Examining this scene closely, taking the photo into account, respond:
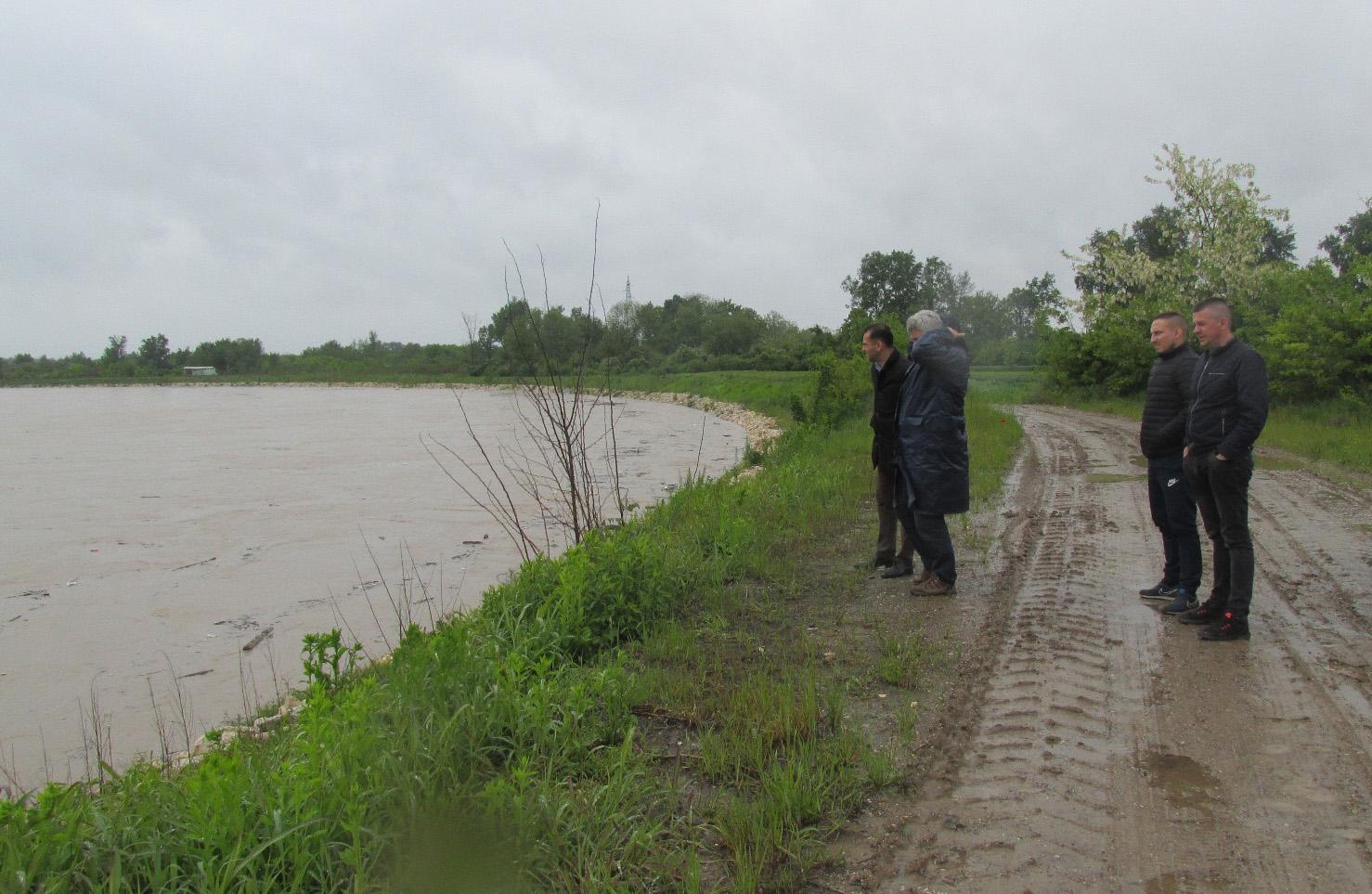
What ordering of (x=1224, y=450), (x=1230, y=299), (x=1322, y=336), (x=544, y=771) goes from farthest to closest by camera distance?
1. (x=1230, y=299)
2. (x=1322, y=336)
3. (x=1224, y=450)
4. (x=544, y=771)

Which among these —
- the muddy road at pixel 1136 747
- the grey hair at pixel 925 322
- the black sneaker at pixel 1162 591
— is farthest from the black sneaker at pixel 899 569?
the grey hair at pixel 925 322

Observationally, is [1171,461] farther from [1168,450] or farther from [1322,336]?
[1322,336]

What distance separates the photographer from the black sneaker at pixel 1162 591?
215 inches

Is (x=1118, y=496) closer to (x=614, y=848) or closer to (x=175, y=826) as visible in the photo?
(x=614, y=848)

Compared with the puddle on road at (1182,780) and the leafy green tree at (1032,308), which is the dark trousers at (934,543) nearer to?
the puddle on road at (1182,780)

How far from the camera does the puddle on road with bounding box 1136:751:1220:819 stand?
9.83 feet

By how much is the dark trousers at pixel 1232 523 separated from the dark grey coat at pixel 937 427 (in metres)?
1.36

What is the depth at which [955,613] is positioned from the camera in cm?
535

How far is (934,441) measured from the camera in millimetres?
5602

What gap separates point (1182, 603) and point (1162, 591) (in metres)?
0.34

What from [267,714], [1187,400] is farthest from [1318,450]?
[267,714]

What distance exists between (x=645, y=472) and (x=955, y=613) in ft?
41.7

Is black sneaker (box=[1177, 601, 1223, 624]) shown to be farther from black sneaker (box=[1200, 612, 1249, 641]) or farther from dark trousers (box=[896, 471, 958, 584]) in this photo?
dark trousers (box=[896, 471, 958, 584])

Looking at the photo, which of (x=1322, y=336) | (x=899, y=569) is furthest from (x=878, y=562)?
(x=1322, y=336)
